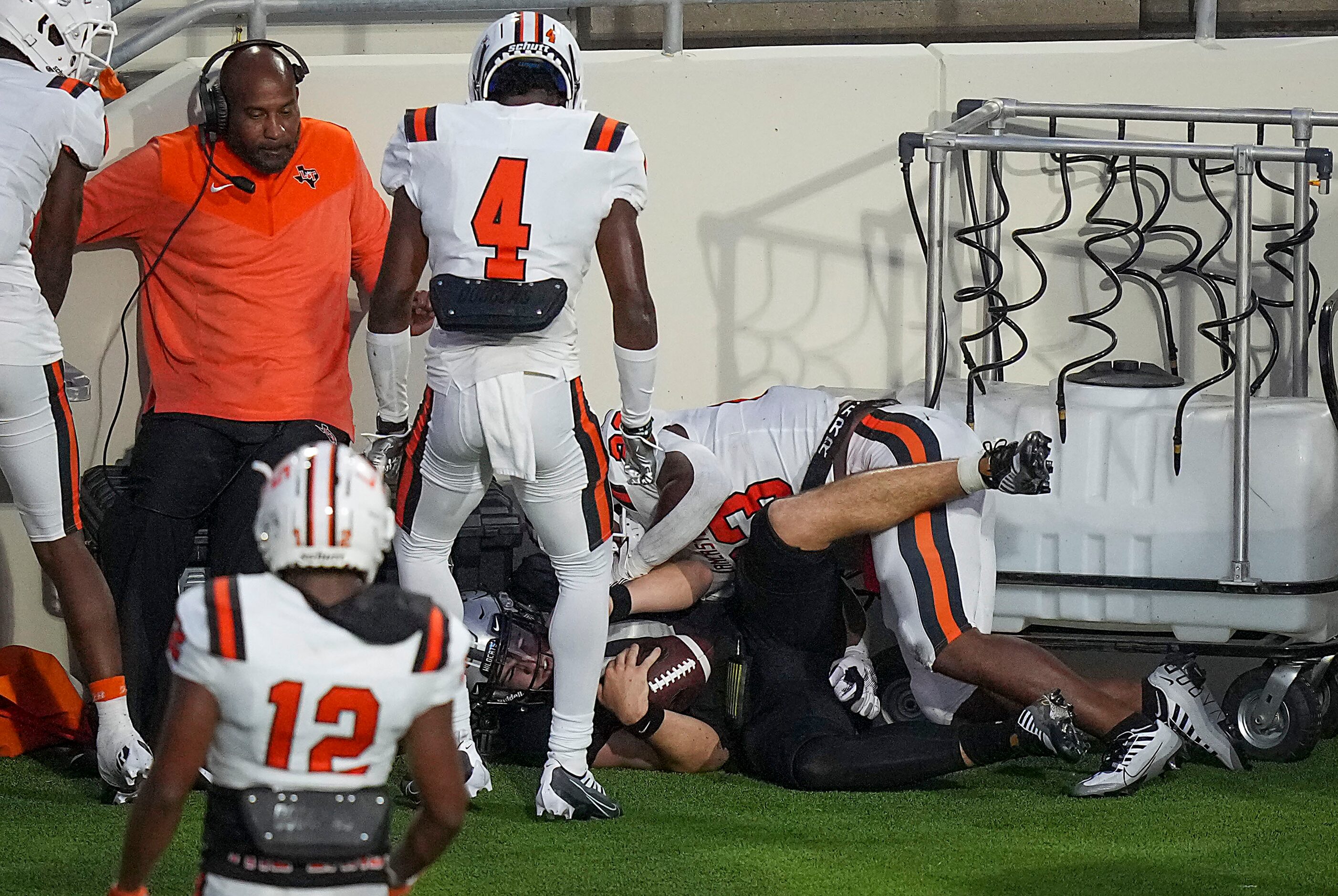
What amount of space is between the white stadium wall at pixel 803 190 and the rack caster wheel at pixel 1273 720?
1059 millimetres

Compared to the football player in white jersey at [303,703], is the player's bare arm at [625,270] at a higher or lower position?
higher

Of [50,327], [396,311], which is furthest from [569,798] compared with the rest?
[50,327]

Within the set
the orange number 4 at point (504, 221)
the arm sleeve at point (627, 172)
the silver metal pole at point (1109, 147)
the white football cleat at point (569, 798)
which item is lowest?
the white football cleat at point (569, 798)

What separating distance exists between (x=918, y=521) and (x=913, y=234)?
1095 millimetres

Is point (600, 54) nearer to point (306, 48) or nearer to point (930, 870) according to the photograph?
point (306, 48)

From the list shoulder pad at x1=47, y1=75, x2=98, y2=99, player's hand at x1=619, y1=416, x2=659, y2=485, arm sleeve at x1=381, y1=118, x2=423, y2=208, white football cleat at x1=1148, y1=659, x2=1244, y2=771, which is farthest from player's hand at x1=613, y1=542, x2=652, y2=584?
shoulder pad at x1=47, y1=75, x2=98, y2=99

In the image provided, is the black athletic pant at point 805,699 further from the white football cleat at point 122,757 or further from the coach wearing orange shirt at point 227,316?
the white football cleat at point 122,757

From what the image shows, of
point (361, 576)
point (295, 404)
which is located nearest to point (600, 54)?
point (295, 404)

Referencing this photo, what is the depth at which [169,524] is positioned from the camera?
4059 millimetres

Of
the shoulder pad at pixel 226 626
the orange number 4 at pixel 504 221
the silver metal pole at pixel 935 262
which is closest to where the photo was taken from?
the shoulder pad at pixel 226 626

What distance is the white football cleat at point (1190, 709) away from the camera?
3861 millimetres

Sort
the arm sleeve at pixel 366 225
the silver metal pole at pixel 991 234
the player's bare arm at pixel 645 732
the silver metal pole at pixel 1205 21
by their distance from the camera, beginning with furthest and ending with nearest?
the silver metal pole at pixel 1205 21
the silver metal pole at pixel 991 234
the arm sleeve at pixel 366 225
the player's bare arm at pixel 645 732

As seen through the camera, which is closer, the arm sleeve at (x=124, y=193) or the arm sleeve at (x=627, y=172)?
the arm sleeve at (x=627, y=172)

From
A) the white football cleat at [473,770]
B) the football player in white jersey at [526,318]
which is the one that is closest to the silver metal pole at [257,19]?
the football player in white jersey at [526,318]
